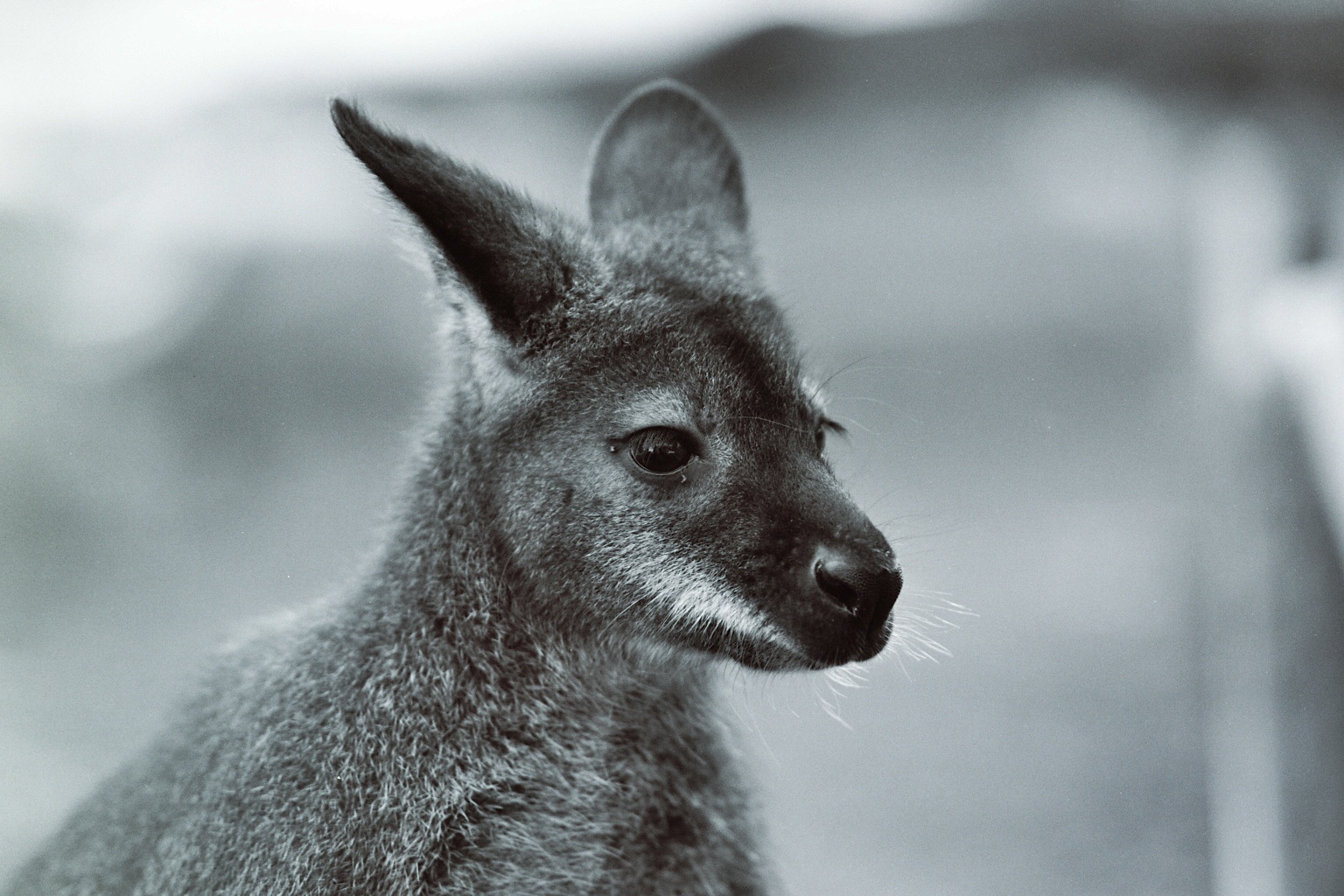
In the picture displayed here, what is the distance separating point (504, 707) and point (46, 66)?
1.16 metres

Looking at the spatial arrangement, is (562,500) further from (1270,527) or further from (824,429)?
(1270,527)

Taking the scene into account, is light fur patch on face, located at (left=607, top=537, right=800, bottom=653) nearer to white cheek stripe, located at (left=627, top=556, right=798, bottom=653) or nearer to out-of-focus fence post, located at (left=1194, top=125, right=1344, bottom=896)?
white cheek stripe, located at (left=627, top=556, right=798, bottom=653)

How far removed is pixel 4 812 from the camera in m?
1.86

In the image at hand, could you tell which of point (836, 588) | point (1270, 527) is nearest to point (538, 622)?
point (836, 588)

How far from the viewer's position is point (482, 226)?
177 centimetres

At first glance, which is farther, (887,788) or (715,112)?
(887,788)

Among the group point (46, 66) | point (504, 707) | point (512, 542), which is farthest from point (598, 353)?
point (46, 66)

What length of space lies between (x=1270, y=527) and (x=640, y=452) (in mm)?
1858

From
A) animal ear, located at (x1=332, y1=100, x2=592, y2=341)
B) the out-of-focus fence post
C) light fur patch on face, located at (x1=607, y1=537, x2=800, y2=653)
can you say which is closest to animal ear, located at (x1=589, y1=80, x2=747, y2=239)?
animal ear, located at (x1=332, y1=100, x2=592, y2=341)

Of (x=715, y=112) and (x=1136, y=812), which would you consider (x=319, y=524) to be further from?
(x=1136, y=812)

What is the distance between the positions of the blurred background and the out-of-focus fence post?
Result: 0.01 meters

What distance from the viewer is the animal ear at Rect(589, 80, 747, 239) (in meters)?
2.32

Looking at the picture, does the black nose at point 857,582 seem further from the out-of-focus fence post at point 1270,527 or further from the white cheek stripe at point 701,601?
the out-of-focus fence post at point 1270,527

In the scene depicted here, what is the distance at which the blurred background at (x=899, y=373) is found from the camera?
1895 millimetres
